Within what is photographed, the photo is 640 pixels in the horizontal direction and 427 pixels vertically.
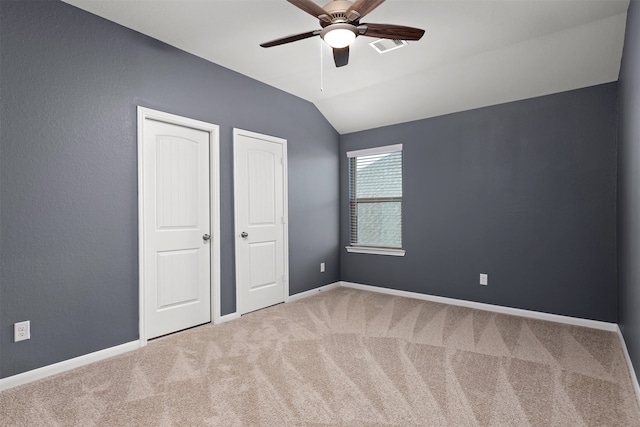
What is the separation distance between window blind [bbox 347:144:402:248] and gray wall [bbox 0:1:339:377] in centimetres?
243

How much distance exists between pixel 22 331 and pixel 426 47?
3878 mm

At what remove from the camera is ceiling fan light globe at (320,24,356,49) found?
216 cm

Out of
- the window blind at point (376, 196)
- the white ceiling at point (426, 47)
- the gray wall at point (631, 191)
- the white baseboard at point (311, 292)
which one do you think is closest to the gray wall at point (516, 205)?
the window blind at point (376, 196)

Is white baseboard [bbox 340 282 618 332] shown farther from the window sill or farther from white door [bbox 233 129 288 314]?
white door [bbox 233 129 288 314]

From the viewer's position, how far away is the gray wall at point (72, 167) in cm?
234

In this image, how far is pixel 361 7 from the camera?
206 centimetres

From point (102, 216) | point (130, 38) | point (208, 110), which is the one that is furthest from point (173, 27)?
point (102, 216)

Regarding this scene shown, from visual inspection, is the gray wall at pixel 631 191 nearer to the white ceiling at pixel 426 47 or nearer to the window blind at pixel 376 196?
the white ceiling at pixel 426 47

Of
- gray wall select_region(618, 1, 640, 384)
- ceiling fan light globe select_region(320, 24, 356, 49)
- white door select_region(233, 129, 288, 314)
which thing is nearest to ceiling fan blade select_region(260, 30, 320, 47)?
ceiling fan light globe select_region(320, 24, 356, 49)

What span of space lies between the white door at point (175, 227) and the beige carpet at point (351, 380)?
26 cm

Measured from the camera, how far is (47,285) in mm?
2480

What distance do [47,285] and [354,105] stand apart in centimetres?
371

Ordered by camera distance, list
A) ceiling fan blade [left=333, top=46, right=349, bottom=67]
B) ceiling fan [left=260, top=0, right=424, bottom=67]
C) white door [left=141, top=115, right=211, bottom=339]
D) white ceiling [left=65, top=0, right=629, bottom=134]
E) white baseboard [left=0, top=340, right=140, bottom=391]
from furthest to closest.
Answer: white door [left=141, top=115, right=211, bottom=339], white ceiling [left=65, top=0, right=629, bottom=134], ceiling fan blade [left=333, top=46, right=349, bottom=67], white baseboard [left=0, top=340, right=140, bottom=391], ceiling fan [left=260, top=0, right=424, bottom=67]

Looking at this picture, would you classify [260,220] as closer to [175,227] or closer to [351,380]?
[175,227]
